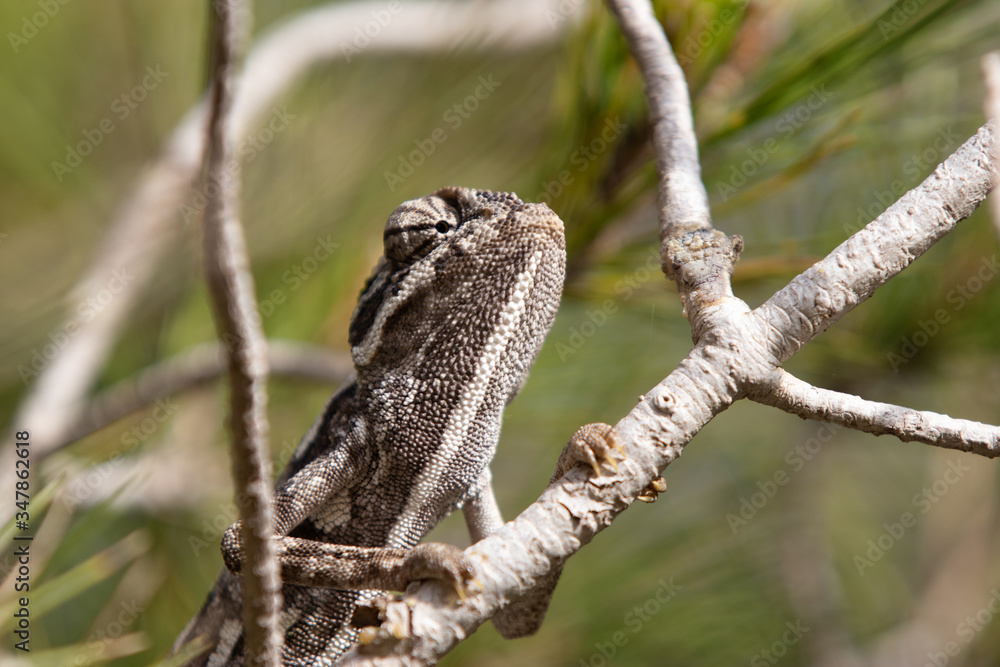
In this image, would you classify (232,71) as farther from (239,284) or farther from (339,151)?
(339,151)

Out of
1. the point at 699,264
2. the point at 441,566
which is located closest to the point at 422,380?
the point at 441,566

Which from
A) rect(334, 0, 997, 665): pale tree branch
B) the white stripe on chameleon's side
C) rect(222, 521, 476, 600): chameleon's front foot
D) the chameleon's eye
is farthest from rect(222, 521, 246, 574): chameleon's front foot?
the chameleon's eye

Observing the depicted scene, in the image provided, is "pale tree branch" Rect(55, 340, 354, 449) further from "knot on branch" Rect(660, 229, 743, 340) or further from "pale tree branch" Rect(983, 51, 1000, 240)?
"pale tree branch" Rect(983, 51, 1000, 240)

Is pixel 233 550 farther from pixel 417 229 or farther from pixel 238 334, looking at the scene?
pixel 238 334

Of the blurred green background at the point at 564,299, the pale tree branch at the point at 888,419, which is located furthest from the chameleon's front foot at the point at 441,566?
the blurred green background at the point at 564,299

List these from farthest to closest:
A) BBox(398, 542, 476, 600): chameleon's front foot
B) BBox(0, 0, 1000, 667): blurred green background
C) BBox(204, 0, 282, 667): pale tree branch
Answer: BBox(0, 0, 1000, 667): blurred green background
BBox(398, 542, 476, 600): chameleon's front foot
BBox(204, 0, 282, 667): pale tree branch

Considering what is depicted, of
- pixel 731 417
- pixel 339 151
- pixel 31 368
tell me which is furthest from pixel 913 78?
pixel 31 368
